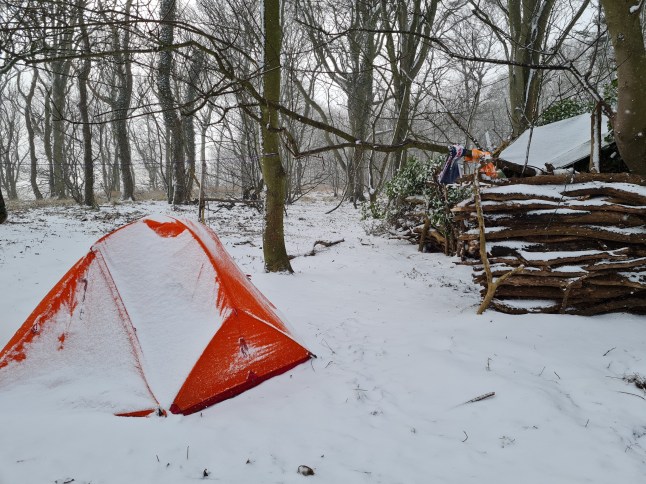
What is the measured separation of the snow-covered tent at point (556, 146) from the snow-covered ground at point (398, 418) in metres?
2.40

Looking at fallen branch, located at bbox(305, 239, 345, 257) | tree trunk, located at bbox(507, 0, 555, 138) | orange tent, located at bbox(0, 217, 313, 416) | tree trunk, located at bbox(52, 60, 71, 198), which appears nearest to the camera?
orange tent, located at bbox(0, 217, 313, 416)

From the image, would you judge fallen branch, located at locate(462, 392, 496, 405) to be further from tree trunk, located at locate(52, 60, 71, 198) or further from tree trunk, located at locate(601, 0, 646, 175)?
tree trunk, located at locate(52, 60, 71, 198)

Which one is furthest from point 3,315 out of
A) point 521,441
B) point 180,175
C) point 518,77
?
point 518,77

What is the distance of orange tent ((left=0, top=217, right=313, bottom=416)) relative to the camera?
241 cm

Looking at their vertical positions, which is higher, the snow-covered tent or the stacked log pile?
the snow-covered tent

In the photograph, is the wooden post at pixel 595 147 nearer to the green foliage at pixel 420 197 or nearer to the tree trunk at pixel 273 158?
the green foliage at pixel 420 197

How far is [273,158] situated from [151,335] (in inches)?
135

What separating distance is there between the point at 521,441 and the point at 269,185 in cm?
438

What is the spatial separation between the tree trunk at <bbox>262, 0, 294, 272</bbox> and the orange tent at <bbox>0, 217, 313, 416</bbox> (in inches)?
99.6

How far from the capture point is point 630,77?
370cm

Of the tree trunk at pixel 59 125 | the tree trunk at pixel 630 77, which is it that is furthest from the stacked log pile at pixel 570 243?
the tree trunk at pixel 59 125

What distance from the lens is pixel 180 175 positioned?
41.9ft

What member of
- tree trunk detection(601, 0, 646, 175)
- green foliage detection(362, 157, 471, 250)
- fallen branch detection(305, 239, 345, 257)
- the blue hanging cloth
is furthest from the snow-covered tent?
fallen branch detection(305, 239, 345, 257)

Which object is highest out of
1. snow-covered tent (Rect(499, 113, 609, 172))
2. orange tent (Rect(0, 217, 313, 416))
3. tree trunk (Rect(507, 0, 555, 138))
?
tree trunk (Rect(507, 0, 555, 138))
